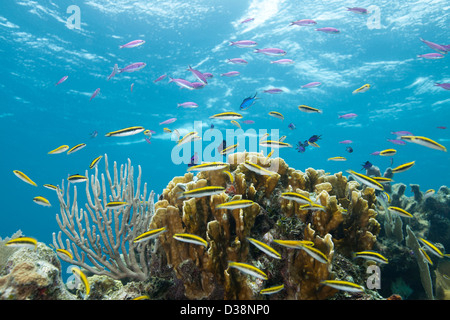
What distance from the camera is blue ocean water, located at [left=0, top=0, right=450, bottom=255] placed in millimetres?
13297

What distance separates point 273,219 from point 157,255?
6.21 feet

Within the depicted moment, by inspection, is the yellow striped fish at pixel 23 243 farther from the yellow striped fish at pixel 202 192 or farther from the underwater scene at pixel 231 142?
the yellow striped fish at pixel 202 192

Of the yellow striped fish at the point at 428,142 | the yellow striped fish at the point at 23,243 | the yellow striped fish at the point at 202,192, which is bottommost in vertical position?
the yellow striped fish at the point at 23,243

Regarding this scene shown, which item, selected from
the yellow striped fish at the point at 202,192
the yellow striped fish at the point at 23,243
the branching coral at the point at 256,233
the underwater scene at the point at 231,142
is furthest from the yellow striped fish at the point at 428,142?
the yellow striped fish at the point at 23,243

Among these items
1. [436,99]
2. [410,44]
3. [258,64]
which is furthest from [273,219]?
[436,99]

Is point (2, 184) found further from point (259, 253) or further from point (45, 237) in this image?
point (259, 253)

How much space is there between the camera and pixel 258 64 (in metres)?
17.3

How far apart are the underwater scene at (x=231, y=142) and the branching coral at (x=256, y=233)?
0.02 m

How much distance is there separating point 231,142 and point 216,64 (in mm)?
14244

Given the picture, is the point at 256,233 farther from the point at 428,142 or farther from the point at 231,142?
the point at 428,142

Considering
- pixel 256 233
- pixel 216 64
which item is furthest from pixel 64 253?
pixel 216 64

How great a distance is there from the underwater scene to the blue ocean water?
13 centimetres

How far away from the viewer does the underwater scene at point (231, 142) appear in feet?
9.64

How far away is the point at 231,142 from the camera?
527 centimetres
